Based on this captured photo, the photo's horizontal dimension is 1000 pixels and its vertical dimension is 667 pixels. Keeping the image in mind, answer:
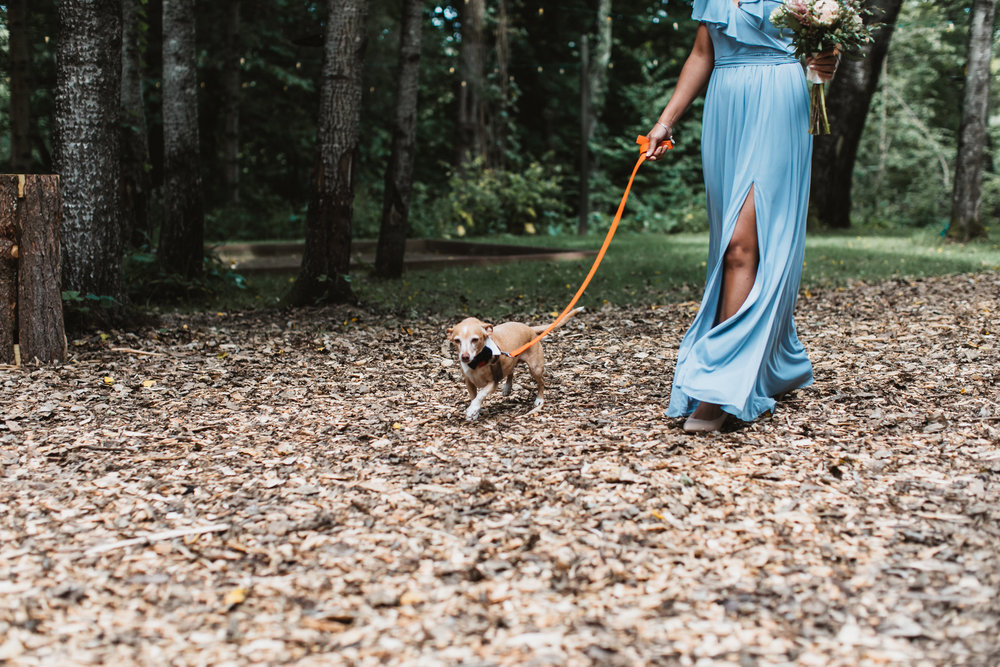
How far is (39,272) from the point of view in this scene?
17.6 ft

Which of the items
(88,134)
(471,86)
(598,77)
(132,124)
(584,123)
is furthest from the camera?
(598,77)

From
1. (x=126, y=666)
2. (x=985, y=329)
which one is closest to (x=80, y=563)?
(x=126, y=666)

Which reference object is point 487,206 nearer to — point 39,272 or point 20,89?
point 20,89

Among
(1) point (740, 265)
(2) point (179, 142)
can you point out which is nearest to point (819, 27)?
(1) point (740, 265)

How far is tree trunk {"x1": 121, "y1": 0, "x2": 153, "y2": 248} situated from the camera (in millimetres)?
8695

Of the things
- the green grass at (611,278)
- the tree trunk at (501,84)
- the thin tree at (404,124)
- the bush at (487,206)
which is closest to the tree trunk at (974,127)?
the green grass at (611,278)

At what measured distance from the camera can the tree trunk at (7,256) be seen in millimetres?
5250

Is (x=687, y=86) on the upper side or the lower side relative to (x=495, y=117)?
lower

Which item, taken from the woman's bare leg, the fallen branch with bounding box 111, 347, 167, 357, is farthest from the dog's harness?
the fallen branch with bounding box 111, 347, 167, 357

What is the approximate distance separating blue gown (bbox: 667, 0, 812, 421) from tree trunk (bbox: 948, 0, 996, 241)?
36.9 ft

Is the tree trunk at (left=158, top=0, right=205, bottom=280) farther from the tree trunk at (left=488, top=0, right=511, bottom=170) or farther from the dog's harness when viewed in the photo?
the tree trunk at (left=488, top=0, right=511, bottom=170)

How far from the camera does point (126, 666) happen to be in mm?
2281

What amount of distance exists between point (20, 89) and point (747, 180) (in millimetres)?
12763

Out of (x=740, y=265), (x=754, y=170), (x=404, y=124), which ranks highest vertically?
(x=404, y=124)
